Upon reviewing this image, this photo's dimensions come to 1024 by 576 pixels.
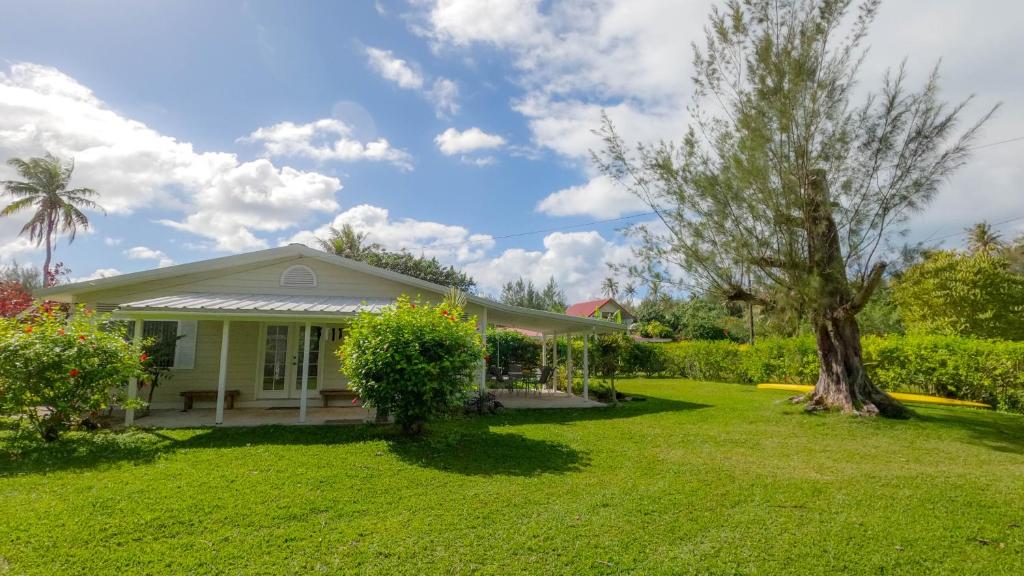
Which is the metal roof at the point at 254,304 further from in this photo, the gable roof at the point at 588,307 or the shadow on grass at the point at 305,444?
the gable roof at the point at 588,307

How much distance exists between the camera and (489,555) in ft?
12.4

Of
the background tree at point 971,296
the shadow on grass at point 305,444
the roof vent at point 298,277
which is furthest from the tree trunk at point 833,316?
the roof vent at point 298,277

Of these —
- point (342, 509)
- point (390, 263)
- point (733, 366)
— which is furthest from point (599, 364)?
point (390, 263)

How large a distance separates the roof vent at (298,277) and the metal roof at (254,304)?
1.24 feet

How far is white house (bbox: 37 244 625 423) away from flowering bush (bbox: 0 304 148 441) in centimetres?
265

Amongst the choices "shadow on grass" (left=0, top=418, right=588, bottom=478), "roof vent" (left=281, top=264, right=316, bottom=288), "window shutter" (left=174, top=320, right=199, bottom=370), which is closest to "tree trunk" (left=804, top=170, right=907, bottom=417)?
"shadow on grass" (left=0, top=418, right=588, bottom=478)

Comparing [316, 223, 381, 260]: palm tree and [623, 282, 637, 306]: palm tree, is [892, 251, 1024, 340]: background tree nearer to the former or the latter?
[623, 282, 637, 306]: palm tree

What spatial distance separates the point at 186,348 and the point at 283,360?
2.11 metres

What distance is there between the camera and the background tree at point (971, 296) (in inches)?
651

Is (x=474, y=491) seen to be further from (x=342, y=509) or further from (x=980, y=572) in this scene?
(x=980, y=572)

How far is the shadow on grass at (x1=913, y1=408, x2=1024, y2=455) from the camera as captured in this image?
25.8ft

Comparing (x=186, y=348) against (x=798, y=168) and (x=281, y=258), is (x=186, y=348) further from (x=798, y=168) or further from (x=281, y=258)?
(x=798, y=168)

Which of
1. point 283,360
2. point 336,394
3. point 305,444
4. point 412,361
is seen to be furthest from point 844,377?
point 283,360

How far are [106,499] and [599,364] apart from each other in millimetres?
18375
